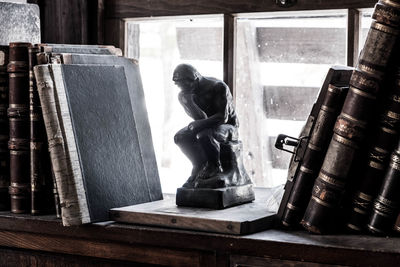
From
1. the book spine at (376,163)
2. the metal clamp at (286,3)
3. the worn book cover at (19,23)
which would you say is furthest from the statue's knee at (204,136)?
the worn book cover at (19,23)

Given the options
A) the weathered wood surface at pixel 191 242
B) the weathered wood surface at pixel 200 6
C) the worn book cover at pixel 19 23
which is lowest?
the weathered wood surface at pixel 191 242

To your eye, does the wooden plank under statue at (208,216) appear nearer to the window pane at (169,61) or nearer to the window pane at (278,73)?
the window pane at (278,73)

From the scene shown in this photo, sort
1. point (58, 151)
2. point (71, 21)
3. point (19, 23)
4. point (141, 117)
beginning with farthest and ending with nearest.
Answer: point (71, 21) → point (19, 23) → point (141, 117) → point (58, 151)

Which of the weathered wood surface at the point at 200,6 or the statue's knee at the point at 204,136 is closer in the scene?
the statue's knee at the point at 204,136

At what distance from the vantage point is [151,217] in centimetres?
137

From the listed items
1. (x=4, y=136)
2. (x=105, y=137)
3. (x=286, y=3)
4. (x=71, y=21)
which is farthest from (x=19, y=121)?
(x=286, y=3)

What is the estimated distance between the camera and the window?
1.70 meters

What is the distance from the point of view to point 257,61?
1763 mm

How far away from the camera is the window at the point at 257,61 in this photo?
170cm

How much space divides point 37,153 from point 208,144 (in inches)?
14.1

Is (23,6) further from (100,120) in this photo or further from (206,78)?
(206,78)

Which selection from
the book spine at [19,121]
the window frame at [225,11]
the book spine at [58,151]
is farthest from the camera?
the window frame at [225,11]

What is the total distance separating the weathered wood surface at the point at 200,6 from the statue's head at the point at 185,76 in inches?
13.8

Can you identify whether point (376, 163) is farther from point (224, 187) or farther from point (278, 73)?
point (278, 73)
